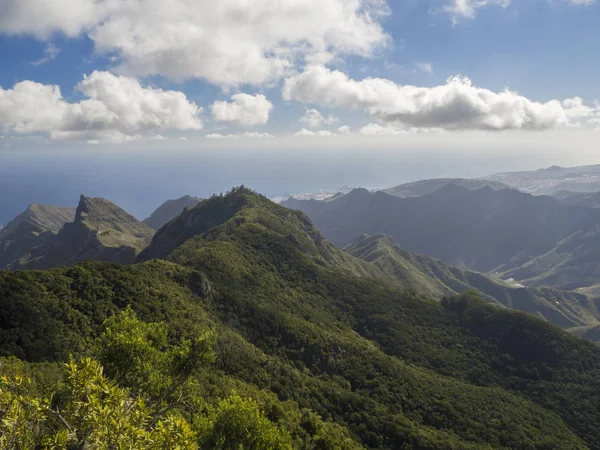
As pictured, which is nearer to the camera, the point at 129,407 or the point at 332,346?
the point at 129,407

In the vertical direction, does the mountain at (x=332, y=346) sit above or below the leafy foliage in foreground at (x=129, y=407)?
below

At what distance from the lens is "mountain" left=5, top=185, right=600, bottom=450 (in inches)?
2331

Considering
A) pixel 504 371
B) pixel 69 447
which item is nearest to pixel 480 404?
pixel 504 371

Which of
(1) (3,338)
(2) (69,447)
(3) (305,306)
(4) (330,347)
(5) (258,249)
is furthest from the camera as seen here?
(5) (258,249)

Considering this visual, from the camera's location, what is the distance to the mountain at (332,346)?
194ft

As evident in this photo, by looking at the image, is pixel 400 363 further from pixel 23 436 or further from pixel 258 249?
pixel 23 436

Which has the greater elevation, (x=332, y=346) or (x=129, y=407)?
(x=129, y=407)

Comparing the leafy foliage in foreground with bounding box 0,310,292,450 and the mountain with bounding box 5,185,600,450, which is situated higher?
the leafy foliage in foreground with bounding box 0,310,292,450

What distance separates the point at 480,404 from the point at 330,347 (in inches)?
1548

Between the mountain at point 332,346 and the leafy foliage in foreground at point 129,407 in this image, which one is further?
the mountain at point 332,346

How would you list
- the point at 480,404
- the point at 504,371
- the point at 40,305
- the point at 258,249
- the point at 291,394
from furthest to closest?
the point at 258,249 → the point at 504,371 → the point at 480,404 → the point at 291,394 → the point at 40,305

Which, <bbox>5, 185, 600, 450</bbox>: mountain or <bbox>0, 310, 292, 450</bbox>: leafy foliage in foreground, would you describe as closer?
<bbox>0, 310, 292, 450</bbox>: leafy foliage in foreground

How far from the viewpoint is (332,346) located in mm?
91188

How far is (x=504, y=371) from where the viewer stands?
10425cm
